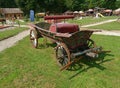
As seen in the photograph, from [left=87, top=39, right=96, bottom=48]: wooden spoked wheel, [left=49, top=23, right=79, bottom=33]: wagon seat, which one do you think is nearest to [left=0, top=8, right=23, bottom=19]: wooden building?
[left=49, top=23, right=79, bottom=33]: wagon seat

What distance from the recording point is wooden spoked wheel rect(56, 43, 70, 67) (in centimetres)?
698

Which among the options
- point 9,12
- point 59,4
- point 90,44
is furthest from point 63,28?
point 9,12

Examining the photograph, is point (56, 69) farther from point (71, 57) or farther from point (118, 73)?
point (118, 73)

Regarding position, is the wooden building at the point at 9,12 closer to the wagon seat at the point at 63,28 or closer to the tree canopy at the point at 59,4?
the tree canopy at the point at 59,4

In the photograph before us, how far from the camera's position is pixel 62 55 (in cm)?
729

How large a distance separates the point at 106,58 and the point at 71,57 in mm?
1982

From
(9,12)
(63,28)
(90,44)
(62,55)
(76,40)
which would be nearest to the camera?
(76,40)

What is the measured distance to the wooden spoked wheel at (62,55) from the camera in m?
6.98

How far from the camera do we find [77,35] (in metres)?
6.89

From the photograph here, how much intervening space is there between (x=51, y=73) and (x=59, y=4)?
61.7m

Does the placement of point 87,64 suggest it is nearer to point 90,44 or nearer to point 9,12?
point 90,44

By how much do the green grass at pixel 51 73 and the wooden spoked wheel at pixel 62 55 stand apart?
0.94 feet

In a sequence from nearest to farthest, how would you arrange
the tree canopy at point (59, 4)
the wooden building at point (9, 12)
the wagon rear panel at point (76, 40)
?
the wagon rear panel at point (76, 40) → the tree canopy at point (59, 4) → the wooden building at point (9, 12)

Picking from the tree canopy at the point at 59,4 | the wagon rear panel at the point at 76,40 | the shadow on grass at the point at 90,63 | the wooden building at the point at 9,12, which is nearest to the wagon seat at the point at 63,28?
the wagon rear panel at the point at 76,40
